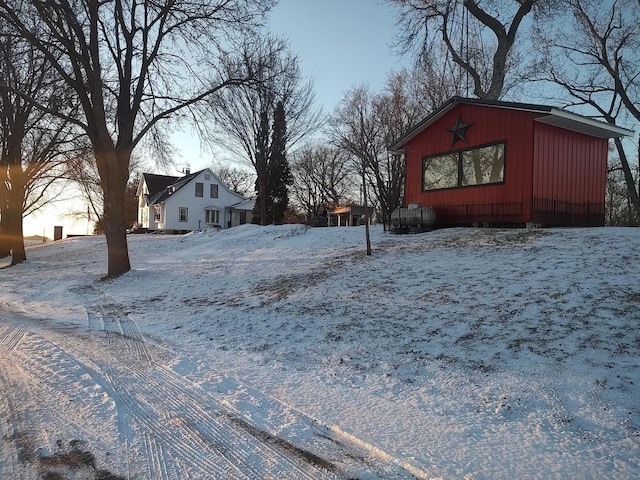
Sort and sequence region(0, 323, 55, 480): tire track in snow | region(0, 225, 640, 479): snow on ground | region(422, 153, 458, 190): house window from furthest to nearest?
region(422, 153, 458, 190): house window < region(0, 225, 640, 479): snow on ground < region(0, 323, 55, 480): tire track in snow

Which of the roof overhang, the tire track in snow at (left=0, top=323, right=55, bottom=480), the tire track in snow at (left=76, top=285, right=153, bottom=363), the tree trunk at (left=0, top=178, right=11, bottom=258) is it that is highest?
the roof overhang

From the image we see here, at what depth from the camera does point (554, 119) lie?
38.2 ft

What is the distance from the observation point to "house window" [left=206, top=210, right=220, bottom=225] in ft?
139

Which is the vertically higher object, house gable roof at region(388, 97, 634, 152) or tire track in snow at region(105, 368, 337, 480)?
house gable roof at region(388, 97, 634, 152)

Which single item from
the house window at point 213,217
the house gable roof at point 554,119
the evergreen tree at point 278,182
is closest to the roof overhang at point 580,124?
the house gable roof at point 554,119

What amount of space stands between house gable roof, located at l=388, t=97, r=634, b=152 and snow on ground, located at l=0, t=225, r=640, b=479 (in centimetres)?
405

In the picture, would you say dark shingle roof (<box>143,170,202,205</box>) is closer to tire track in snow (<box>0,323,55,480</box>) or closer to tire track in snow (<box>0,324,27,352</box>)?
tire track in snow (<box>0,324,27,352</box>)

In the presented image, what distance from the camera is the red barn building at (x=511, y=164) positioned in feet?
38.8

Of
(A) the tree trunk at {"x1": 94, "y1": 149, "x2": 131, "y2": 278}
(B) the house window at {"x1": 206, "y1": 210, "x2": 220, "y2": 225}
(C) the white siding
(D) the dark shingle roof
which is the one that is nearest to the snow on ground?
(A) the tree trunk at {"x1": 94, "y1": 149, "x2": 131, "y2": 278}

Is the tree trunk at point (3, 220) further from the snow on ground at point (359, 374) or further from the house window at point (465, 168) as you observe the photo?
the house window at point (465, 168)

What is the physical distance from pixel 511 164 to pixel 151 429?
38.3 feet

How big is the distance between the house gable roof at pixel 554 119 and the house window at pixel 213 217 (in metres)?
30.8

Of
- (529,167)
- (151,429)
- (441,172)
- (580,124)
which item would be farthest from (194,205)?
(151,429)

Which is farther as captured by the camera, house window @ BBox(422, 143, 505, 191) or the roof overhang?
house window @ BBox(422, 143, 505, 191)
